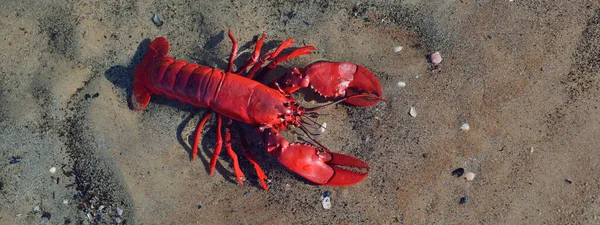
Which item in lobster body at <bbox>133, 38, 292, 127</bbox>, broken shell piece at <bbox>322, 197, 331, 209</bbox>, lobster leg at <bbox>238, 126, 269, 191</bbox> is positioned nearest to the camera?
lobster body at <bbox>133, 38, 292, 127</bbox>

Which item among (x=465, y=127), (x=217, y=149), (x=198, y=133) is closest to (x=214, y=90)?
(x=198, y=133)

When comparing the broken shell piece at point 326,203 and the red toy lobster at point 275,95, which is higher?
the red toy lobster at point 275,95

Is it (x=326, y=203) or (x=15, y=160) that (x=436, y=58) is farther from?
(x=15, y=160)

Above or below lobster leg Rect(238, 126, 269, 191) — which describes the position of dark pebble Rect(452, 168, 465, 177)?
below

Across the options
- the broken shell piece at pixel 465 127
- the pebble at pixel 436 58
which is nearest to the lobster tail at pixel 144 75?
the pebble at pixel 436 58

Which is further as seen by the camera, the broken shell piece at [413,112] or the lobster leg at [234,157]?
the broken shell piece at [413,112]

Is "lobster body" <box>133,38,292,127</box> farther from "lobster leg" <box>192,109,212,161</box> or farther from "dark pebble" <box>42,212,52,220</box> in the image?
"dark pebble" <box>42,212,52,220</box>

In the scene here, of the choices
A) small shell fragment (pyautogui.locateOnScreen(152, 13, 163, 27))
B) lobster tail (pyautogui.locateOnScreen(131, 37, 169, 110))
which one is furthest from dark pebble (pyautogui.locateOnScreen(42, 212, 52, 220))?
small shell fragment (pyautogui.locateOnScreen(152, 13, 163, 27))

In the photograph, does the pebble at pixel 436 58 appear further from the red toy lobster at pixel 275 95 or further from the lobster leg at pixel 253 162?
the lobster leg at pixel 253 162
